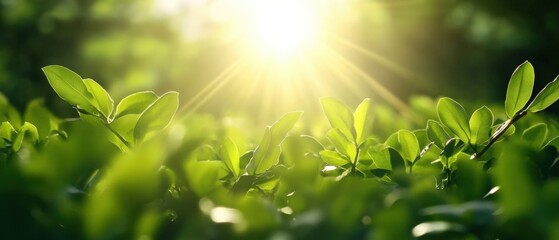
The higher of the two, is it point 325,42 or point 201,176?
point 201,176

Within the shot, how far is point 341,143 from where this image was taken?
4.25 ft

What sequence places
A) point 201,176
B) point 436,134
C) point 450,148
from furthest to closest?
point 436,134 < point 450,148 < point 201,176

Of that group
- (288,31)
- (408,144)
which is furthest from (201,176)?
(288,31)

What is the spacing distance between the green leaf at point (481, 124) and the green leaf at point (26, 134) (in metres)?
0.81

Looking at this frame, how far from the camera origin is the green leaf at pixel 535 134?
1.30 meters

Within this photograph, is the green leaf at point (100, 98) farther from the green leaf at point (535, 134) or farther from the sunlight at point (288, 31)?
the sunlight at point (288, 31)

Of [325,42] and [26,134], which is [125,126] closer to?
[26,134]

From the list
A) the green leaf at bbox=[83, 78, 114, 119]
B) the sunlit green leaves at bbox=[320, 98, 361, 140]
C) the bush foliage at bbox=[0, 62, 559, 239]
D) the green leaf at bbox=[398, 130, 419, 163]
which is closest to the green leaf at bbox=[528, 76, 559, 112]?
the bush foliage at bbox=[0, 62, 559, 239]

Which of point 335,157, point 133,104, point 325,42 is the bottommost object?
point 325,42

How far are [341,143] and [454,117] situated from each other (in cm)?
21

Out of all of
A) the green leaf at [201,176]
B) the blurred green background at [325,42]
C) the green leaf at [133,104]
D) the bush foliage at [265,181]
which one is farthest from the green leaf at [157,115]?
the blurred green background at [325,42]

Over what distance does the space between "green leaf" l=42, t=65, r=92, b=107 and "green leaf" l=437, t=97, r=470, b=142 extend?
0.63 m

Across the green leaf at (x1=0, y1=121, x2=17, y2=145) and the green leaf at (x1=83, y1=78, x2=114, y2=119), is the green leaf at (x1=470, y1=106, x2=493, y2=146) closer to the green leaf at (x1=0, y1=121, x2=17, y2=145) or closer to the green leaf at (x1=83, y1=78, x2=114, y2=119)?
the green leaf at (x1=83, y1=78, x2=114, y2=119)

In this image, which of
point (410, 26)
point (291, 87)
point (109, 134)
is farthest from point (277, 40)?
point (109, 134)
